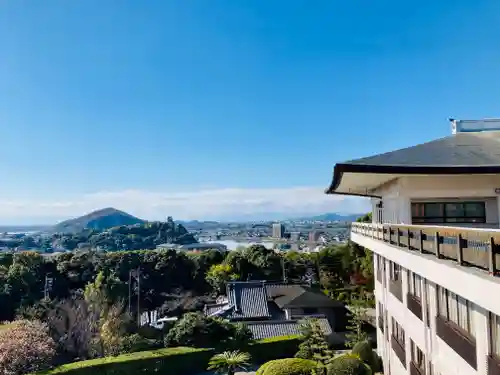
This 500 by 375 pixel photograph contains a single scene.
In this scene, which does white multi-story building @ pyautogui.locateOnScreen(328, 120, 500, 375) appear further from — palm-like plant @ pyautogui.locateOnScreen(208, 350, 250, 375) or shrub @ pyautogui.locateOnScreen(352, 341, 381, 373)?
palm-like plant @ pyautogui.locateOnScreen(208, 350, 250, 375)

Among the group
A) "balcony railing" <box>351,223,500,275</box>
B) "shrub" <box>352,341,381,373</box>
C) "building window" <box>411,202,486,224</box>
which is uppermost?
"building window" <box>411,202,486,224</box>

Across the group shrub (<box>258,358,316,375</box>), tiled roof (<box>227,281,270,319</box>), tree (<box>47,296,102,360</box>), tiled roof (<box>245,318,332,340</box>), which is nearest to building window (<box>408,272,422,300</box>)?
shrub (<box>258,358,316,375</box>)

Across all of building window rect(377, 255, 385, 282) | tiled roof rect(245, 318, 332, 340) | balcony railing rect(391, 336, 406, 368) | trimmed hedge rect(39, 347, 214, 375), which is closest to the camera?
balcony railing rect(391, 336, 406, 368)

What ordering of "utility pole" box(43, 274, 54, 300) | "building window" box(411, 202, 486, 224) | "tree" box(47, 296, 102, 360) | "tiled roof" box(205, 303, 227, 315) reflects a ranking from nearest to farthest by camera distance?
"building window" box(411, 202, 486, 224)
"tree" box(47, 296, 102, 360)
"tiled roof" box(205, 303, 227, 315)
"utility pole" box(43, 274, 54, 300)

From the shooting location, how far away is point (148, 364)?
16.0 metres

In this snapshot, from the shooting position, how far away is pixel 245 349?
Result: 18.1 metres

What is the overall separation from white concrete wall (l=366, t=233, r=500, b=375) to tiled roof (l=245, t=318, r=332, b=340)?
30.0ft

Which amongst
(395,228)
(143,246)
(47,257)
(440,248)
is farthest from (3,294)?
(143,246)

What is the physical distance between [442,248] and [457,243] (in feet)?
2.12

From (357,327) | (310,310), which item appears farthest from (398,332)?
(310,310)

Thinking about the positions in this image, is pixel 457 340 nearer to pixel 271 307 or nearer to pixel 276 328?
pixel 276 328

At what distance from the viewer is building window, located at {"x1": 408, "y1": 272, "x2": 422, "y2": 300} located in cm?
798

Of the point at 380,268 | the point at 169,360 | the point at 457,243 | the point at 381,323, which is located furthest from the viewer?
the point at 169,360

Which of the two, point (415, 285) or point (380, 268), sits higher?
point (415, 285)
